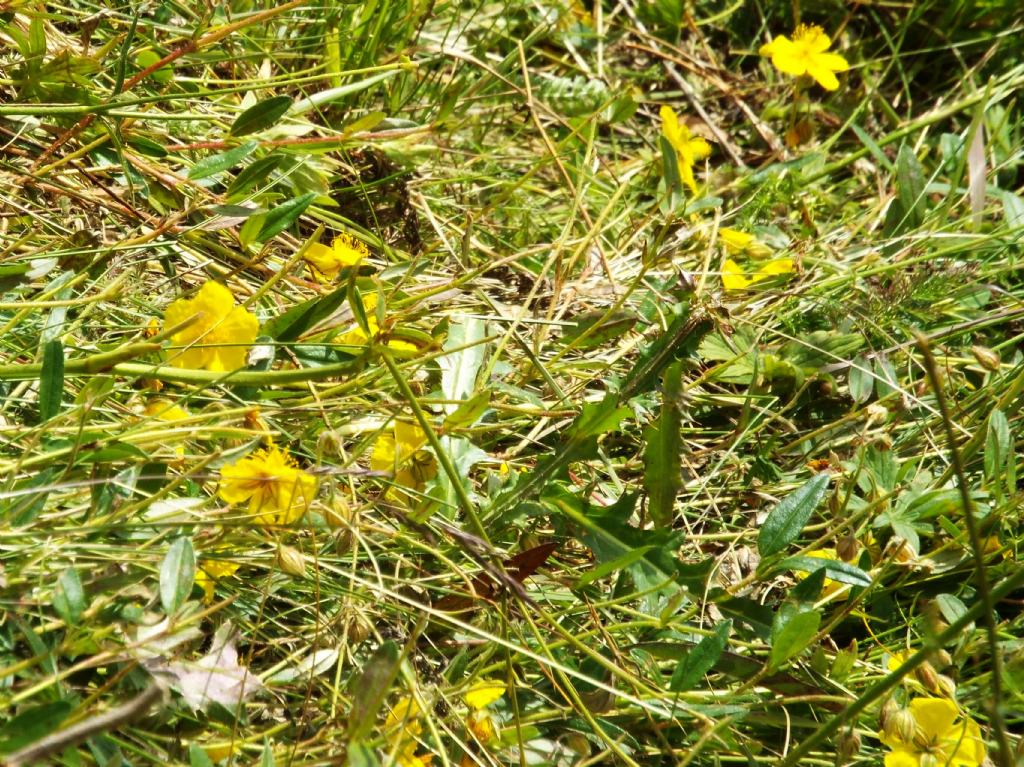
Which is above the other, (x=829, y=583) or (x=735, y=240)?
(x=735, y=240)

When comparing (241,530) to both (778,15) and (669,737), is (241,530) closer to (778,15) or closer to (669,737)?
(669,737)

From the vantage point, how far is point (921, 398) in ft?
4.33

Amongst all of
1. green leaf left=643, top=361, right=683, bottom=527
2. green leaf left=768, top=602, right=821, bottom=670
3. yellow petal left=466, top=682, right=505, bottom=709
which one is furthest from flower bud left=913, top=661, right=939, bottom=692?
yellow petal left=466, top=682, right=505, bottom=709

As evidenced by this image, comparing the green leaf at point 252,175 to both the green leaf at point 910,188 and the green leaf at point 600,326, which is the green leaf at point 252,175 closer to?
the green leaf at point 600,326

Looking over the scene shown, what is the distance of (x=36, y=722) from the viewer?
665 millimetres

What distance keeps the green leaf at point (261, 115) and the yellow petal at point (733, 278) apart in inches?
23.7

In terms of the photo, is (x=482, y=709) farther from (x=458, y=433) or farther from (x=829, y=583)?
(x=829, y=583)

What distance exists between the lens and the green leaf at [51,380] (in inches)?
33.0

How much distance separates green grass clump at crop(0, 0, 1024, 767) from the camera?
2.72 ft

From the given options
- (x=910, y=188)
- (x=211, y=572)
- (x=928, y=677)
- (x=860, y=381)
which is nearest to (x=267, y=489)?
(x=211, y=572)

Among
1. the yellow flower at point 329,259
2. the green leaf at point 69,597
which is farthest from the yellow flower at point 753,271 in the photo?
the green leaf at point 69,597

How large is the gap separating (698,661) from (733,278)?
619 millimetres

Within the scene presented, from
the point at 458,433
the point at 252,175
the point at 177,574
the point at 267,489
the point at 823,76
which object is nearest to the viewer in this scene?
the point at 177,574

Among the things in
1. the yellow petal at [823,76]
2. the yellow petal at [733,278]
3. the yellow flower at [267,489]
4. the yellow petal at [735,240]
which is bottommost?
the yellow flower at [267,489]
